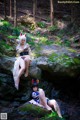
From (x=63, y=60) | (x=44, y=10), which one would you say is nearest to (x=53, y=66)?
(x=63, y=60)

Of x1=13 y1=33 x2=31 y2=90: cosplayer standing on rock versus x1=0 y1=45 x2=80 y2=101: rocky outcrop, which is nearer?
x1=13 y1=33 x2=31 y2=90: cosplayer standing on rock

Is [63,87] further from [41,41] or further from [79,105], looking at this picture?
[41,41]

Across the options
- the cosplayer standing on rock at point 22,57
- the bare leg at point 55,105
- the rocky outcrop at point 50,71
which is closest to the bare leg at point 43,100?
the bare leg at point 55,105

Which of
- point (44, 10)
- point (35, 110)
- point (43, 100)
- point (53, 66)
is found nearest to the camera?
point (35, 110)

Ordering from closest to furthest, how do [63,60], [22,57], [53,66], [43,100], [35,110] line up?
[35,110]
[43,100]
[22,57]
[53,66]
[63,60]

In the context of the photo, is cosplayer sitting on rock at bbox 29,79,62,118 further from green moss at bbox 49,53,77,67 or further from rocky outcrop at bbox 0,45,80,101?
green moss at bbox 49,53,77,67

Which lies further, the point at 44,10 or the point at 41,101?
the point at 44,10

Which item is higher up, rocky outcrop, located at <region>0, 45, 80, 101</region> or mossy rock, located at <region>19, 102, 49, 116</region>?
rocky outcrop, located at <region>0, 45, 80, 101</region>

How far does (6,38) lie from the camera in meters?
14.0

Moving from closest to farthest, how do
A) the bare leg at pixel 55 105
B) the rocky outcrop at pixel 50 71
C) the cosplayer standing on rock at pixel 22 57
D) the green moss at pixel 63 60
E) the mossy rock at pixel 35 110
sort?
the mossy rock at pixel 35 110
the bare leg at pixel 55 105
the cosplayer standing on rock at pixel 22 57
the rocky outcrop at pixel 50 71
the green moss at pixel 63 60

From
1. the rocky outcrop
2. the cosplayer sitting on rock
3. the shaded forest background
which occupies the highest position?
the shaded forest background

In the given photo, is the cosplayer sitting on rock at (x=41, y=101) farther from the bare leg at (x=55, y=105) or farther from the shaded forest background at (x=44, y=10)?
the shaded forest background at (x=44, y=10)

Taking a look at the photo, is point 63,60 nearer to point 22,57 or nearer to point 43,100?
point 22,57

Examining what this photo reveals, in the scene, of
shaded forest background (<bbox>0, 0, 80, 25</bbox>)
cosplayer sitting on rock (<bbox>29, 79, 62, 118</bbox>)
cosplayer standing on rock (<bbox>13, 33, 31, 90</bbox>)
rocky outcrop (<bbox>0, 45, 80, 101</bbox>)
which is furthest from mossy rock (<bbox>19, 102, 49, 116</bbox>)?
shaded forest background (<bbox>0, 0, 80, 25</bbox>)
